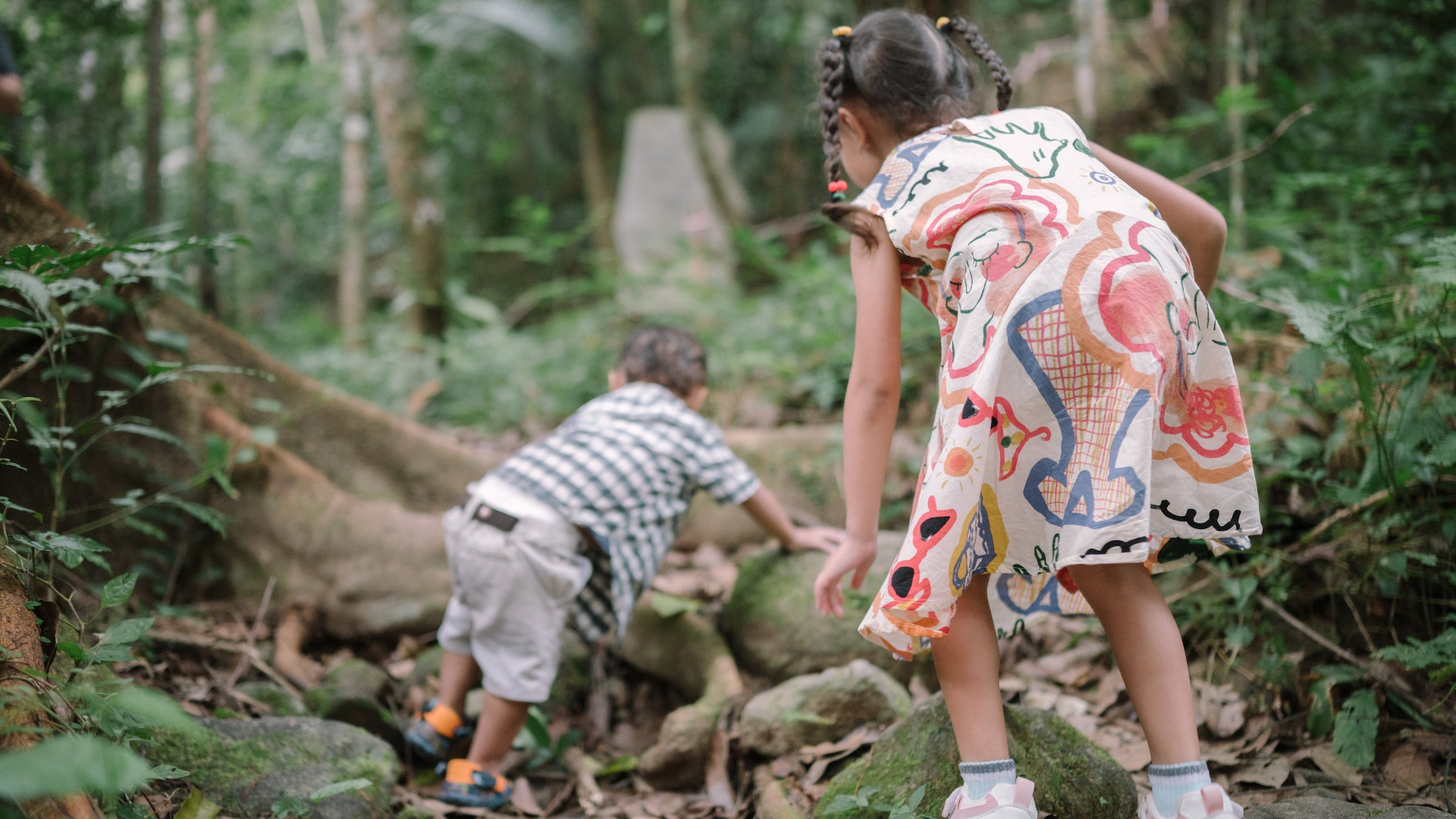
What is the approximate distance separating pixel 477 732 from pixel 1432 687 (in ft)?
7.41

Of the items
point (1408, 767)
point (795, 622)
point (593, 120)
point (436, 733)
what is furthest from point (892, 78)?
point (593, 120)

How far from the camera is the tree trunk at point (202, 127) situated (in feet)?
20.5

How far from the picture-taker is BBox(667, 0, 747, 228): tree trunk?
6641mm

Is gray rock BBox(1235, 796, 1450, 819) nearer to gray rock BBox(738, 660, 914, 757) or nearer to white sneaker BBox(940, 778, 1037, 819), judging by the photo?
white sneaker BBox(940, 778, 1037, 819)

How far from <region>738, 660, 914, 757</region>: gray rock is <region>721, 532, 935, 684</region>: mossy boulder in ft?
0.72

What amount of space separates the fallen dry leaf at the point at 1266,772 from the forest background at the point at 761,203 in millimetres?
144

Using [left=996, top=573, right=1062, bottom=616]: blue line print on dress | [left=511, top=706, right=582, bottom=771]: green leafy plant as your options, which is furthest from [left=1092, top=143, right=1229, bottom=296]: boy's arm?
[left=511, top=706, right=582, bottom=771]: green leafy plant

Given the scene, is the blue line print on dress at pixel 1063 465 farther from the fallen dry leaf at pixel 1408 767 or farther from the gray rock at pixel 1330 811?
the fallen dry leaf at pixel 1408 767

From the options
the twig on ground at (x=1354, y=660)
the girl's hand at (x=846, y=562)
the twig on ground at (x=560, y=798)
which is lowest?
the twig on ground at (x=560, y=798)

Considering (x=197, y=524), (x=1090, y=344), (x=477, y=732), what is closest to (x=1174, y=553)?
(x=1090, y=344)

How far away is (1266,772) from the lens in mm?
1882

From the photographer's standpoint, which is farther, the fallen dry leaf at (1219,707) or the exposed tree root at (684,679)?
the exposed tree root at (684,679)

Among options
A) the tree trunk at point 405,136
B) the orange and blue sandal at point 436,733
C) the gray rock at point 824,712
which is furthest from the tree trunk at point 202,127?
the gray rock at point 824,712

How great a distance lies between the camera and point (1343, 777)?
5.99ft
